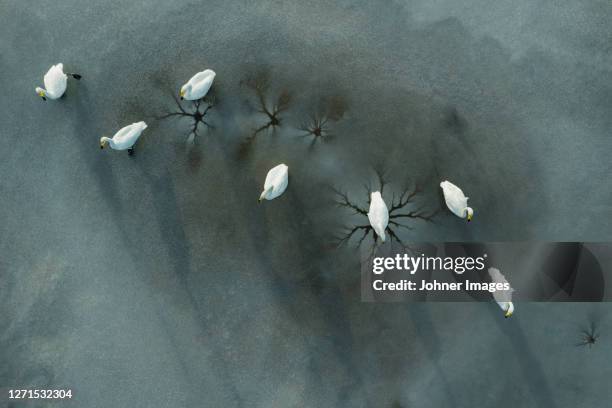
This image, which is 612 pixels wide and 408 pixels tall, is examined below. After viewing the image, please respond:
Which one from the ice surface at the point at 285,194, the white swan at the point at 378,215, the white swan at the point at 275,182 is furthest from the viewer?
the ice surface at the point at 285,194

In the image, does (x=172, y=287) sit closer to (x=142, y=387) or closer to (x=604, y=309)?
(x=142, y=387)

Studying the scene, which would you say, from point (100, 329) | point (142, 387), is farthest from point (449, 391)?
point (100, 329)

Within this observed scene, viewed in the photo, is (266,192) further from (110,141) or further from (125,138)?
(110,141)

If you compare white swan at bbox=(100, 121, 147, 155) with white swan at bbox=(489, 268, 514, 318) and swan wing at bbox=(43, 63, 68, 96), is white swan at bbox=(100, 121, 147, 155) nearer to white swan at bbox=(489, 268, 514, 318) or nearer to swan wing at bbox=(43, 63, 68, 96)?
swan wing at bbox=(43, 63, 68, 96)

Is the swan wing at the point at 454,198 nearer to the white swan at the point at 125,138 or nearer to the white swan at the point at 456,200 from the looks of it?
the white swan at the point at 456,200

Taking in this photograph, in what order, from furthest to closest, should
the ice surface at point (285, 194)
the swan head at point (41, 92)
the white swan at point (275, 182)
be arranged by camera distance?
the ice surface at point (285, 194) → the swan head at point (41, 92) → the white swan at point (275, 182)

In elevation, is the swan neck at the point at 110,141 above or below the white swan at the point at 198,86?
below

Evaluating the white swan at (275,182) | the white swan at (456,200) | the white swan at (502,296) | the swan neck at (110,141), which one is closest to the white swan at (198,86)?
the swan neck at (110,141)
